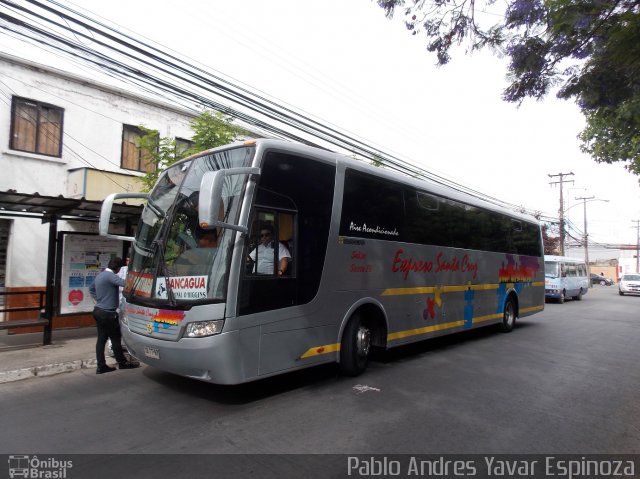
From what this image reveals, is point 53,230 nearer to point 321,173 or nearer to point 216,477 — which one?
point 321,173

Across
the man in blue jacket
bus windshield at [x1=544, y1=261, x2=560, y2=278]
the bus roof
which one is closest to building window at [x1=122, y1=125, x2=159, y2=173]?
the man in blue jacket

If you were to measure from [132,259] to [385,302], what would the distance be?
12.8ft

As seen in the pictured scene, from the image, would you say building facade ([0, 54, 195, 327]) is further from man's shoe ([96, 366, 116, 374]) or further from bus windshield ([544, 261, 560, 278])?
bus windshield ([544, 261, 560, 278])

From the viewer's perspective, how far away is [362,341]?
673cm

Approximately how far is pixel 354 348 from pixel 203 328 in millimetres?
2544

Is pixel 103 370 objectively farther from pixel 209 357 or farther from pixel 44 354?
pixel 209 357

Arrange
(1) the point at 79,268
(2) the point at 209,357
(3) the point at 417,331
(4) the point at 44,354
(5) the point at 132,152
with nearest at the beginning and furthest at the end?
(2) the point at 209,357 → (4) the point at 44,354 → (3) the point at 417,331 → (1) the point at 79,268 → (5) the point at 132,152

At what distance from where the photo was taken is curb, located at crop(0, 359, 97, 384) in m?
6.28

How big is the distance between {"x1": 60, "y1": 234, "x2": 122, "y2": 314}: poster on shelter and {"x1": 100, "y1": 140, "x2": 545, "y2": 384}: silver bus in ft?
12.6

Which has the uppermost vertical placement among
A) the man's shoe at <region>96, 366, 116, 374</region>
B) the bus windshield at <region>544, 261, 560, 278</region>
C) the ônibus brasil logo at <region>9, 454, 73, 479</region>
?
the bus windshield at <region>544, 261, 560, 278</region>

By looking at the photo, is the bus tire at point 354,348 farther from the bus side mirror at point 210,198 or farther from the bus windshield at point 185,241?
the bus side mirror at point 210,198

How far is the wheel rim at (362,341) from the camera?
6.62 m

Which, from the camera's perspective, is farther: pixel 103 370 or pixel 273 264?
pixel 103 370

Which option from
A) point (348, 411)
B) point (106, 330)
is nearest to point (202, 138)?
point (106, 330)
